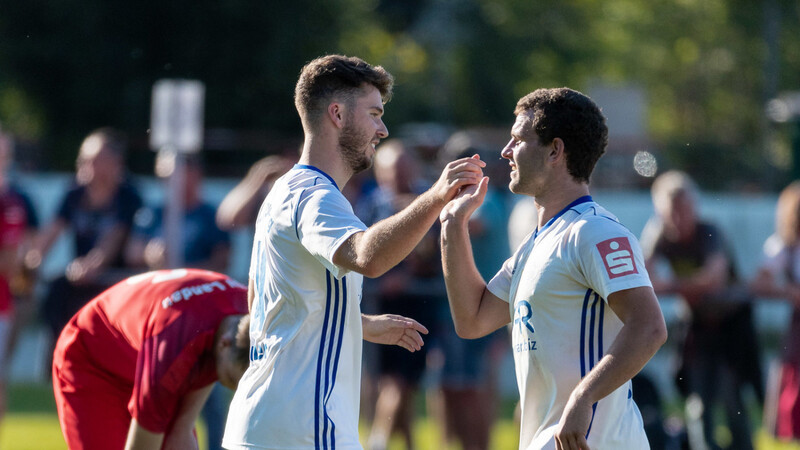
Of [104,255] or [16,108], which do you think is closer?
[104,255]

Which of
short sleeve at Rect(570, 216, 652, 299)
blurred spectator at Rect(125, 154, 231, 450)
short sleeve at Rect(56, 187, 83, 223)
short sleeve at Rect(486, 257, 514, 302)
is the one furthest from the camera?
short sleeve at Rect(56, 187, 83, 223)

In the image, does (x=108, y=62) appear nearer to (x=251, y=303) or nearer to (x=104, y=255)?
(x=104, y=255)

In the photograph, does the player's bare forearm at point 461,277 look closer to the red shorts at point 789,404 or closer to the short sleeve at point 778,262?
the red shorts at point 789,404

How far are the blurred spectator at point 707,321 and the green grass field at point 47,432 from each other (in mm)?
1111

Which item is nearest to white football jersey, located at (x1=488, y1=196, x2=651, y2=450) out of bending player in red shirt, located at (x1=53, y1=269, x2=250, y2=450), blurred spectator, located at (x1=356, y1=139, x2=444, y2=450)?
bending player in red shirt, located at (x1=53, y1=269, x2=250, y2=450)

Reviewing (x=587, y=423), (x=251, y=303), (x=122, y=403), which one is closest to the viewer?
(x=587, y=423)

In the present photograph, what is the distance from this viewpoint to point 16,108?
33844 mm

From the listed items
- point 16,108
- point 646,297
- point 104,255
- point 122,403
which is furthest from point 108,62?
point 646,297

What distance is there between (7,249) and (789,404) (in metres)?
6.21

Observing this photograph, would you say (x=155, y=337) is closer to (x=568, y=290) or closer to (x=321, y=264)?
(x=321, y=264)

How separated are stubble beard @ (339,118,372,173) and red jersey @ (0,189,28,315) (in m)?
5.68

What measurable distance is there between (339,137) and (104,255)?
574 centimetres

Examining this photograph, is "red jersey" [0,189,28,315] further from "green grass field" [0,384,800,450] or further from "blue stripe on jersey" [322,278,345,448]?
"blue stripe on jersey" [322,278,345,448]

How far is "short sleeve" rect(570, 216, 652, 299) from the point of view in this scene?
11.2 ft
